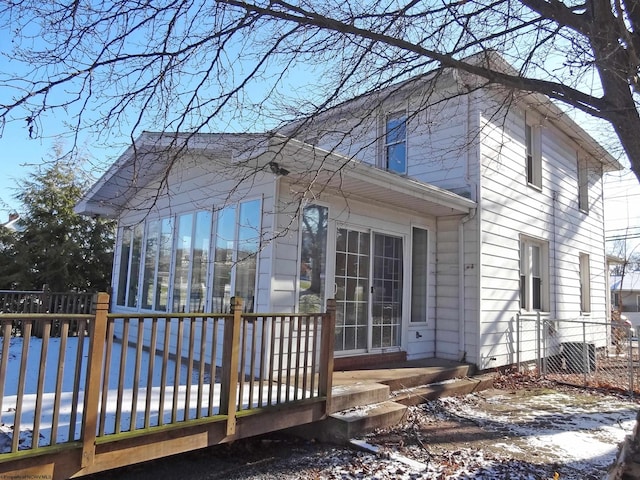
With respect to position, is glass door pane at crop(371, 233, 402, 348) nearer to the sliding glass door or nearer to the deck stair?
the sliding glass door

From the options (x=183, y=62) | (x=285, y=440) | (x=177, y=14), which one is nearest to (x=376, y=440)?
(x=285, y=440)

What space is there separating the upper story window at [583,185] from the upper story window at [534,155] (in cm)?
290

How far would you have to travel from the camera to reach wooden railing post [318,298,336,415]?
467 cm

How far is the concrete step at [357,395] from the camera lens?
4.86 m

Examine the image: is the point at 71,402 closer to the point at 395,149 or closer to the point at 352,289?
the point at 352,289

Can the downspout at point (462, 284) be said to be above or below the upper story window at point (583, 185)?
below

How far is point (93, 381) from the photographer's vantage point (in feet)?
10.2

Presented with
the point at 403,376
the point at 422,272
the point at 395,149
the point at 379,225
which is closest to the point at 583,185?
the point at 395,149

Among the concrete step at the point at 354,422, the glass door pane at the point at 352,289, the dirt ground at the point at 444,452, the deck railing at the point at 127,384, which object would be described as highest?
the glass door pane at the point at 352,289

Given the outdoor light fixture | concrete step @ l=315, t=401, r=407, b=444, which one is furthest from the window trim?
the outdoor light fixture

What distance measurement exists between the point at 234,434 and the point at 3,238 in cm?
1368

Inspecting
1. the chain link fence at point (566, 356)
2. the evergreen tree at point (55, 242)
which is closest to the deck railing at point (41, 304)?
the evergreen tree at point (55, 242)

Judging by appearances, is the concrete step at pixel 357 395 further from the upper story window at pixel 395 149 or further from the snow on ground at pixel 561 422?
the upper story window at pixel 395 149

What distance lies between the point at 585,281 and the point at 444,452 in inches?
394
